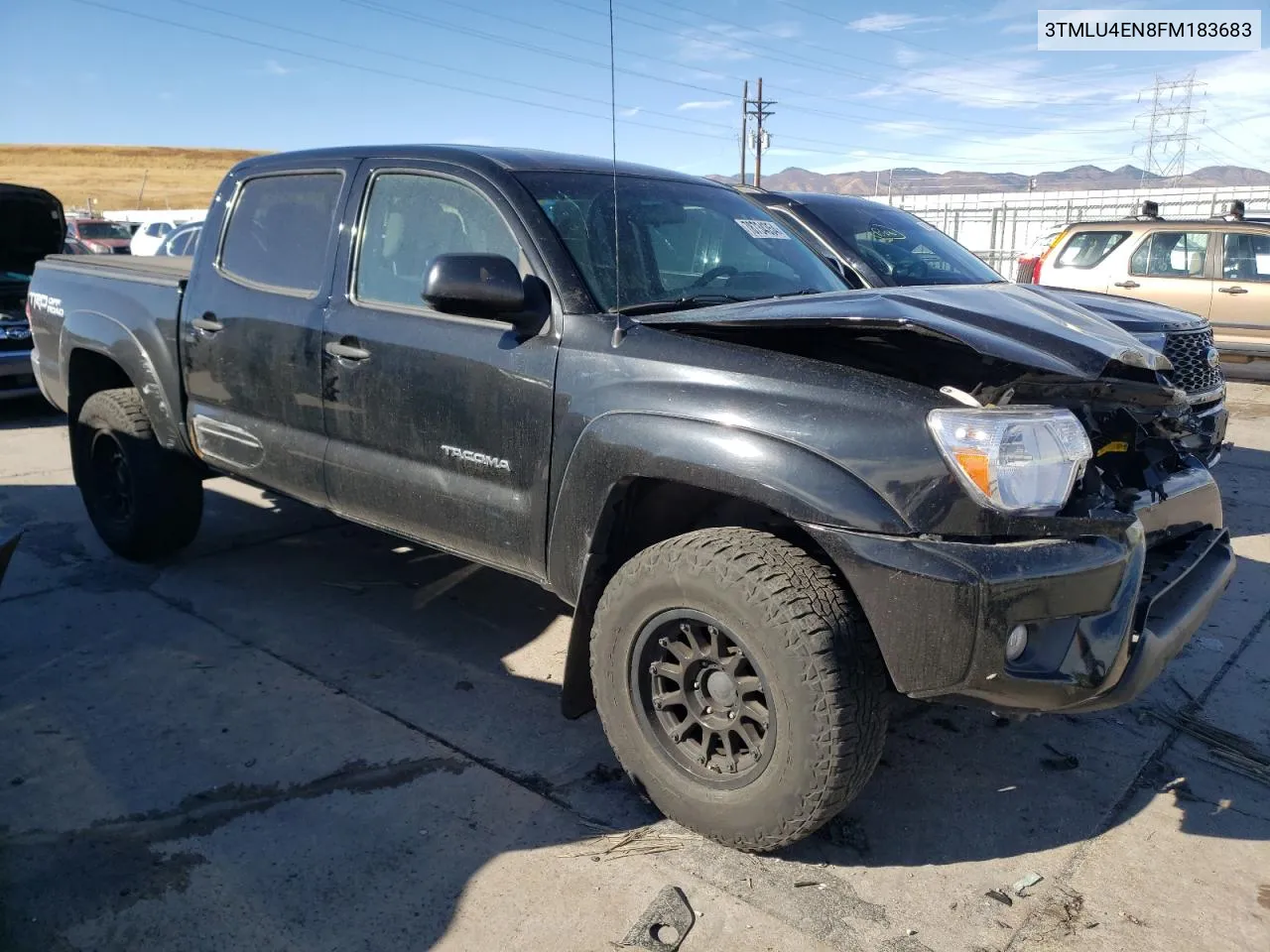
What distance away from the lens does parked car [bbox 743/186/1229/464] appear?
5.70m

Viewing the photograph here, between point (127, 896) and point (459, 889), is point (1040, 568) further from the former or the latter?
point (127, 896)

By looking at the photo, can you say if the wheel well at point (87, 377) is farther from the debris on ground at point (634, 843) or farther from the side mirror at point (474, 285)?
the debris on ground at point (634, 843)

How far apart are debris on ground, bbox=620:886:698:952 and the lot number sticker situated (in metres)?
2.32

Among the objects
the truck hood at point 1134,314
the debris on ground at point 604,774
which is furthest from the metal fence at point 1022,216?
the debris on ground at point 604,774

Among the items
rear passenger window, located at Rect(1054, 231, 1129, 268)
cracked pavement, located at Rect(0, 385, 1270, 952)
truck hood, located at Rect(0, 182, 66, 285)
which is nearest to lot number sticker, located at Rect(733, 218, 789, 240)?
cracked pavement, located at Rect(0, 385, 1270, 952)

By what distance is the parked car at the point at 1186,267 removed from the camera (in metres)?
10.3

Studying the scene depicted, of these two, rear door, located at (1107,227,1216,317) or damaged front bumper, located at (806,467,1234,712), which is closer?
damaged front bumper, located at (806,467,1234,712)

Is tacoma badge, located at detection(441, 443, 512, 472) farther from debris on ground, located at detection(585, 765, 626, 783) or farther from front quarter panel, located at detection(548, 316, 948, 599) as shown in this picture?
debris on ground, located at detection(585, 765, 626, 783)

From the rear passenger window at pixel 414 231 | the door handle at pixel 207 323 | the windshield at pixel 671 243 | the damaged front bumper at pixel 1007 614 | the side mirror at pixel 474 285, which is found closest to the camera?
the damaged front bumper at pixel 1007 614

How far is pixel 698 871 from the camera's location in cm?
262

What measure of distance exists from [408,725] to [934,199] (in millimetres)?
34374

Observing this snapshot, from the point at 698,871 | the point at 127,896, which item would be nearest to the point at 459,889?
the point at 698,871

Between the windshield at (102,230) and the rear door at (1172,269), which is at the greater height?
the windshield at (102,230)

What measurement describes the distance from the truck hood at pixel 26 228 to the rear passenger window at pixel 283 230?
4754 mm
